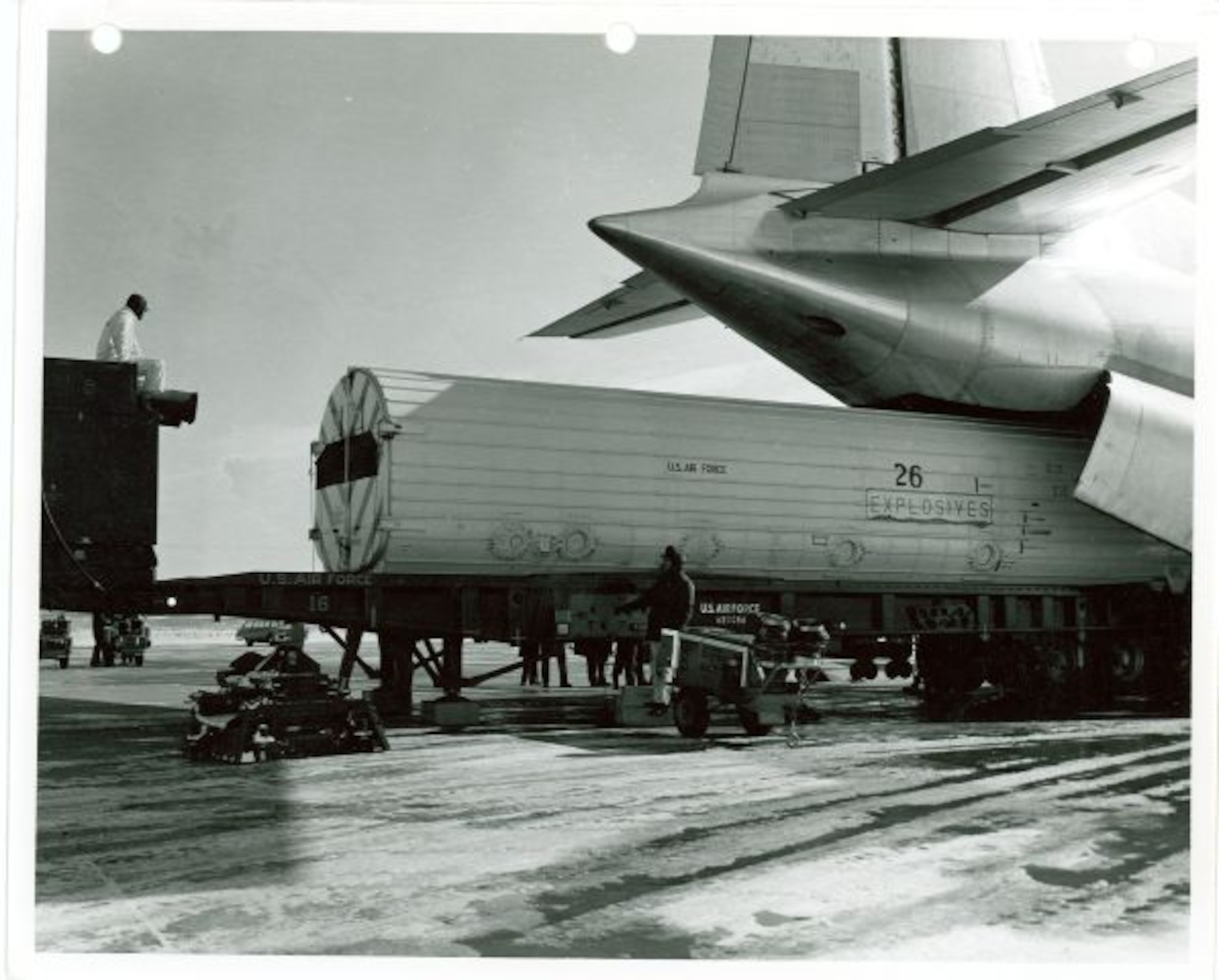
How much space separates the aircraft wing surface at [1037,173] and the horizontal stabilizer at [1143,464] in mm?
2144

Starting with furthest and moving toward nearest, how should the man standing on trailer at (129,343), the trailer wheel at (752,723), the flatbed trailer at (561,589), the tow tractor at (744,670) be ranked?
the trailer wheel at (752,723) → the tow tractor at (744,670) → the flatbed trailer at (561,589) → the man standing on trailer at (129,343)

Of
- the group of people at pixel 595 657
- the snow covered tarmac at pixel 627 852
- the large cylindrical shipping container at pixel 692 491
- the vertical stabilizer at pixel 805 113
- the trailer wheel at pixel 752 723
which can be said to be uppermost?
the vertical stabilizer at pixel 805 113

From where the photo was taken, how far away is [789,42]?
11.9 m

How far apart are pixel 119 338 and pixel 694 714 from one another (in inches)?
229

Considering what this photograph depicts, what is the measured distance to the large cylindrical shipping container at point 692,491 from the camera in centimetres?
1114

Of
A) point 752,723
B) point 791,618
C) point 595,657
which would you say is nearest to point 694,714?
point 752,723

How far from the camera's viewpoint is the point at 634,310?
14.2 metres

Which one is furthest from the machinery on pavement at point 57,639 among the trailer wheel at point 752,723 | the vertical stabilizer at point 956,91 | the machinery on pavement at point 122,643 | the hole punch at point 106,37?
the vertical stabilizer at point 956,91

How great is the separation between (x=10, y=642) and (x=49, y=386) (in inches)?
121

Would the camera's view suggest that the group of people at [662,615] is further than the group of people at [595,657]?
No

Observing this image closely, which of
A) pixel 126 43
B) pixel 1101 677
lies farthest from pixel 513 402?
pixel 1101 677

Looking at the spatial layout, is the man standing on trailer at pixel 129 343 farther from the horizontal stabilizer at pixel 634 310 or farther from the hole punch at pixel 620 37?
the horizontal stabilizer at pixel 634 310

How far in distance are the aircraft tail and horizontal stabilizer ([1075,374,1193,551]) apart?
3370 mm

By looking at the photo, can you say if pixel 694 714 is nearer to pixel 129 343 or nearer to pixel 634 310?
pixel 634 310
